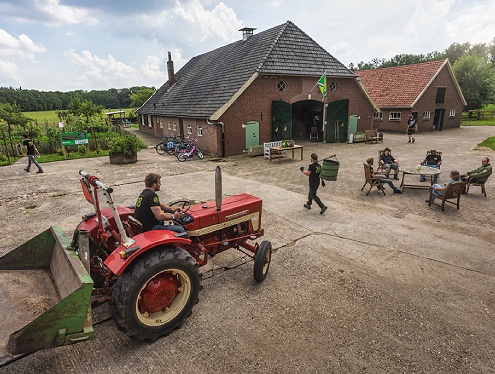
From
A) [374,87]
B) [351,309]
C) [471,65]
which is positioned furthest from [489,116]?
[351,309]

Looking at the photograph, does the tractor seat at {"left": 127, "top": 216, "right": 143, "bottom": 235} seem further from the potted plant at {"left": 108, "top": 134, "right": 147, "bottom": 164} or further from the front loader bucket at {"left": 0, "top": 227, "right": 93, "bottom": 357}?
the potted plant at {"left": 108, "top": 134, "right": 147, "bottom": 164}

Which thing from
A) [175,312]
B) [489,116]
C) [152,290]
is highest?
[489,116]

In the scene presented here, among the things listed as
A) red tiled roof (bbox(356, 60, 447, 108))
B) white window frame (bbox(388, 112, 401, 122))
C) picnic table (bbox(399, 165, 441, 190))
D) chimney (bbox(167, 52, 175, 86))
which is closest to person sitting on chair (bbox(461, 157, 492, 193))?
picnic table (bbox(399, 165, 441, 190))

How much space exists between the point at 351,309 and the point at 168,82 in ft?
92.1

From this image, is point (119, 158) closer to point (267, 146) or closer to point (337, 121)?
point (267, 146)

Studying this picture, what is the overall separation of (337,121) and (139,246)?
19515mm

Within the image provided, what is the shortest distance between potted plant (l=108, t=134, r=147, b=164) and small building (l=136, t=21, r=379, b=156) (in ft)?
13.4

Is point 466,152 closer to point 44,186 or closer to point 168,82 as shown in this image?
point 44,186

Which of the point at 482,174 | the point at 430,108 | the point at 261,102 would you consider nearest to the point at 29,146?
the point at 261,102

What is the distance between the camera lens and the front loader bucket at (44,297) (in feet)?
9.49

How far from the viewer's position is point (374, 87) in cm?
2978

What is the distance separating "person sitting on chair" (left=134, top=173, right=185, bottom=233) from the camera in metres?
4.04

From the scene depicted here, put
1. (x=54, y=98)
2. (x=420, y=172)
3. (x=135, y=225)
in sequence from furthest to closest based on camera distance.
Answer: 1. (x=54, y=98)
2. (x=420, y=172)
3. (x=135, y=225)

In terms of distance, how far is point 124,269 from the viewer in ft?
11.5
